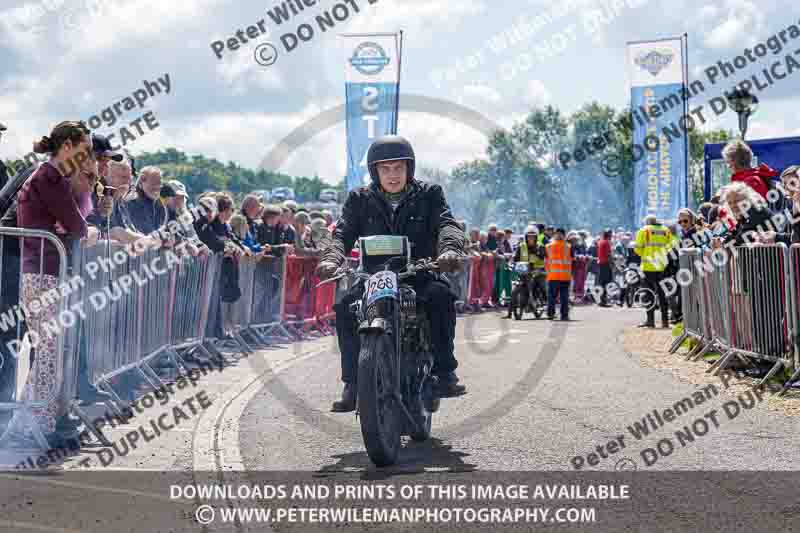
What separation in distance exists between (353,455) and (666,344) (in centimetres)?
1006

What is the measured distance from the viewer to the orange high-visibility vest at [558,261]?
23188mm

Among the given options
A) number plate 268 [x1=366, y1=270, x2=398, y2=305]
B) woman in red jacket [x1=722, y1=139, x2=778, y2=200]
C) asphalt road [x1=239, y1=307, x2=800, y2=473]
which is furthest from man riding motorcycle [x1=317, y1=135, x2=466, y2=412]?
woman in red jacket [x1=722, y1=139, x2=778, y2=200]

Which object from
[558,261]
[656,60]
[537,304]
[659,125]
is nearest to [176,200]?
[558,261]

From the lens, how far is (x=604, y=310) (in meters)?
28.8

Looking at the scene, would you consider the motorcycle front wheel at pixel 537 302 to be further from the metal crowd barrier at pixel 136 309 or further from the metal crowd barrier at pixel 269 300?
the metal crowd barrier at pixel 136 309

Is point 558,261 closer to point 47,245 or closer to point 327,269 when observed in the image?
point 327,269

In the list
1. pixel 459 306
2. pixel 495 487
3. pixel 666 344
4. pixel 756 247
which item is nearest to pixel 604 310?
pixel 459 306

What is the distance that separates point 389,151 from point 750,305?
16.4ft

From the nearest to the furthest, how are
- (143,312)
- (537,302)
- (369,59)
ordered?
(143,312) → (537,302) → (369,59)

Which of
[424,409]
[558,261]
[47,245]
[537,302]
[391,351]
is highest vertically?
[558,261]

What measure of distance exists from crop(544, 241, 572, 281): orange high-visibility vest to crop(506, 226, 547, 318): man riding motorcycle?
5.52 ft

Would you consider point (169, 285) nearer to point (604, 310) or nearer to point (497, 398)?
point (497, 398)

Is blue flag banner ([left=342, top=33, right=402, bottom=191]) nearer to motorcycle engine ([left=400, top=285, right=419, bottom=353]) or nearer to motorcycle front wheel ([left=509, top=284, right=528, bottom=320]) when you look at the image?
motorcycle front wheel ([left=509, top=284, right=528, bottom=320])

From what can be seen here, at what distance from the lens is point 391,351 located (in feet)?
22.3
